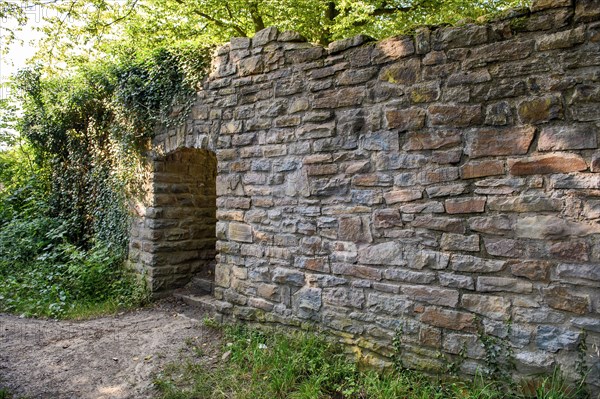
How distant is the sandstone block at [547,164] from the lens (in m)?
2.52

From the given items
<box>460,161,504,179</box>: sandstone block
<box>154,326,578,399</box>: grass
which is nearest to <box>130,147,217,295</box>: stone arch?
<box>154,326,578,399</box>: grass

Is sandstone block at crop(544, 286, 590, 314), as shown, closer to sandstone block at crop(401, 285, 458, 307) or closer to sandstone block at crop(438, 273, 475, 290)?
sandstone block at crop(438, 273, 475, 290)

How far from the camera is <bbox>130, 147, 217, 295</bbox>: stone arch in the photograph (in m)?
5.45

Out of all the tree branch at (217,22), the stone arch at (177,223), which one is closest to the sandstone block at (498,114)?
the stone arch at (177,223)

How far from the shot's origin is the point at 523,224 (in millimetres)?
2672

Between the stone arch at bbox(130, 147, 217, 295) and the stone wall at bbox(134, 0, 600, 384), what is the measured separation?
166 centimetres

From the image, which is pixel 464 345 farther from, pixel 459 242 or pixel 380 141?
pixel 380 141

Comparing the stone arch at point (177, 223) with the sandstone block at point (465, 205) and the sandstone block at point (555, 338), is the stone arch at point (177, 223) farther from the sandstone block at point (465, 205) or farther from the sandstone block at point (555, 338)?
the sandstone block at point (555, 338)

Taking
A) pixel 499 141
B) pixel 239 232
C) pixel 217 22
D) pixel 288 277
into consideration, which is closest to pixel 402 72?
A: pixel 499 141

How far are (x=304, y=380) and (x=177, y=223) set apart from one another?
3243mm

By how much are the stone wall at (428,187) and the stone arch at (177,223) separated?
1657 millimetres

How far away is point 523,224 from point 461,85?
42.1 inches

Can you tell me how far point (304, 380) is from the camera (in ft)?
10.3

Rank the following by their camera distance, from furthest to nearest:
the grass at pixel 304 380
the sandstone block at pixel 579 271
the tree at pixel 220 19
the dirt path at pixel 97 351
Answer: the tree at pixel 220 19 < the dirt path at pixel 97 351 < the grass at pixel 304 380 < the sandstone block at pixel 579 271
